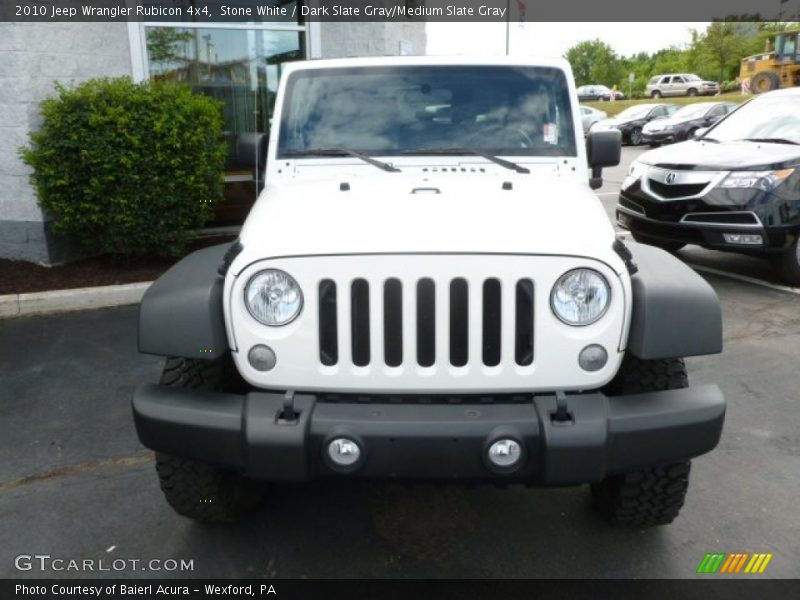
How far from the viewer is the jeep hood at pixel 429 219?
2.27 metres

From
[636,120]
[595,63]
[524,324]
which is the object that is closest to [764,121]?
[524,324]

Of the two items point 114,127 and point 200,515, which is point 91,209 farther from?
point 200,515

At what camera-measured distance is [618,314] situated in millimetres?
2268

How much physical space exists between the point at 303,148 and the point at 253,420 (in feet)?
5.61

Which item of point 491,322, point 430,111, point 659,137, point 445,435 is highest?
point 430,111

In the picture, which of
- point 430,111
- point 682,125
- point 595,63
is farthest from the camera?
point 595,63

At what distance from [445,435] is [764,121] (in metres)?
6.45

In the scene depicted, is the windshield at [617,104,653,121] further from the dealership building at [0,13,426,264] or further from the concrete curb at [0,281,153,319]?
the concrete curb at [0,281,153,319]

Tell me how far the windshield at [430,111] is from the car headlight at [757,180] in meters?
3.22

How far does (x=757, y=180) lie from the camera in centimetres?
602

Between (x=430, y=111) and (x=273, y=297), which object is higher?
(x=430, y=111)

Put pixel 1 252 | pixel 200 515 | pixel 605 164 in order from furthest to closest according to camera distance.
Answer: pixel 1 252
pixel 605 164
pixel 200 515

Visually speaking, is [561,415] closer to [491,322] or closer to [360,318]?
[491,322]

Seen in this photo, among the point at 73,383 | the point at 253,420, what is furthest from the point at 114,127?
the point at 253,420
